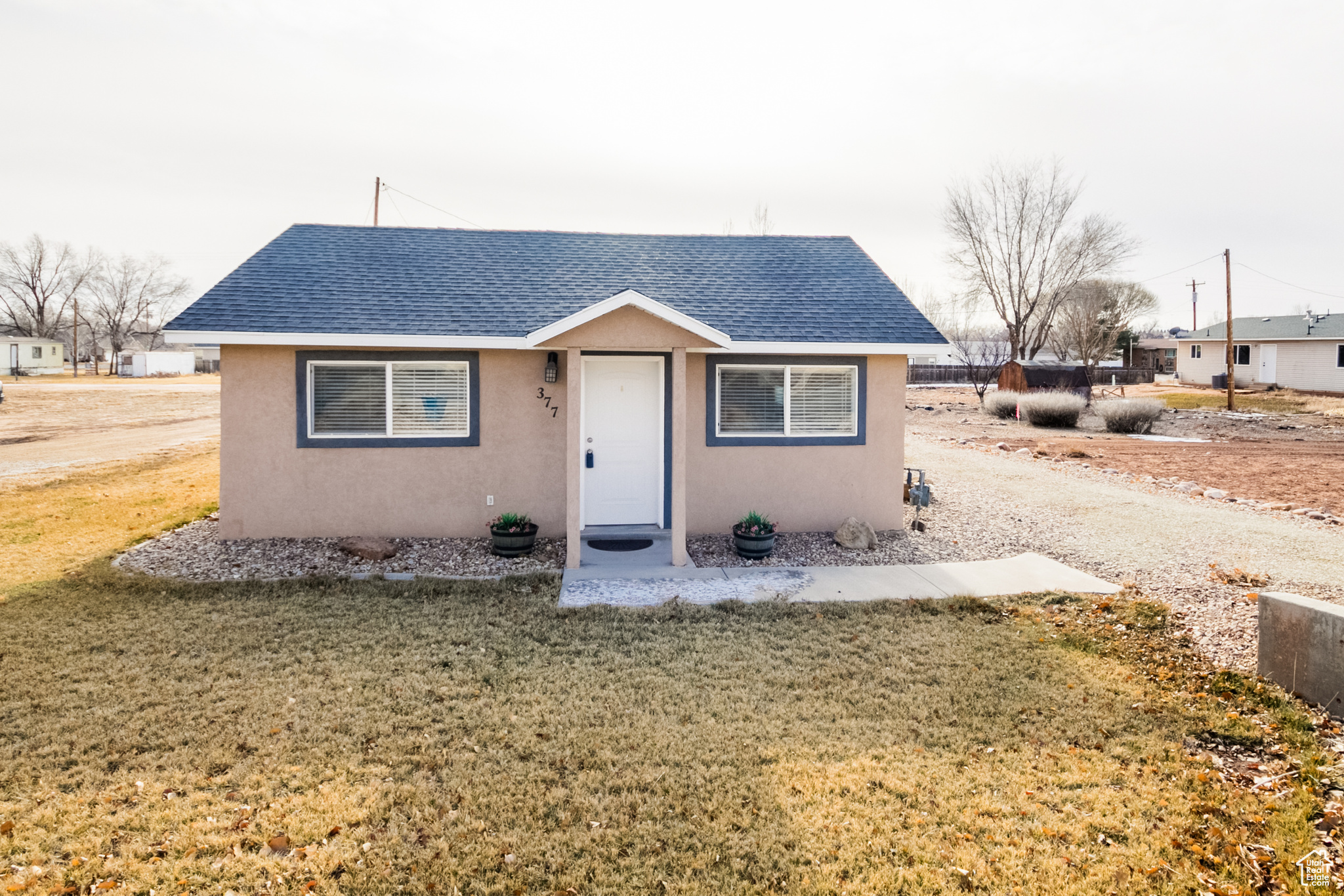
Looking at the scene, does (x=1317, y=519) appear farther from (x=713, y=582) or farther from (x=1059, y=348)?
(x=1059, y=348)

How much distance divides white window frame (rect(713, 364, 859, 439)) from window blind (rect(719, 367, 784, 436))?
0.04ft

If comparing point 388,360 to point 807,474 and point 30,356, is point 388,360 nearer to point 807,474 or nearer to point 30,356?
point 807,474

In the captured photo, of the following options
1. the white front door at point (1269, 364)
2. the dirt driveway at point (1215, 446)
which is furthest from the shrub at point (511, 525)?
the white front door at point (1269, 364)

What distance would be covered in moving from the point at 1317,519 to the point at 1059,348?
38.1 meters

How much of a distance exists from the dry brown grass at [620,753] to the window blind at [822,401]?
3512 millimetres

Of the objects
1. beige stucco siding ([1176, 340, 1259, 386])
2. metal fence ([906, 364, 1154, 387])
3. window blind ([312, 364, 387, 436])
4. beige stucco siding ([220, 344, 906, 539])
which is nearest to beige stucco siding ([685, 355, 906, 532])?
beige stucco siding ([220, 344, 906, 539])

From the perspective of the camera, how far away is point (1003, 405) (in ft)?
90.3

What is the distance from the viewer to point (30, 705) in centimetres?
481

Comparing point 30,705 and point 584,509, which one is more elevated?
point 584,509

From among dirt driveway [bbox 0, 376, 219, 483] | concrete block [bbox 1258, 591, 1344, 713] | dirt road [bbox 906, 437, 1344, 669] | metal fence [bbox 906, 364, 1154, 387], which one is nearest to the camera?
concrete block [bbox 1258, 591, 1344, 713]

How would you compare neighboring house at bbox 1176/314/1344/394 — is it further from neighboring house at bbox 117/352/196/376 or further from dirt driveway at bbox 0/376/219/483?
neighboring house at bbox 117/352/196/376

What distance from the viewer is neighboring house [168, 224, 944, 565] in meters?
8.84

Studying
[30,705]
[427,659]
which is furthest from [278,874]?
[30,705]

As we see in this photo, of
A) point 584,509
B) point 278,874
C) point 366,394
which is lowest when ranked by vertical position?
point 278,874
